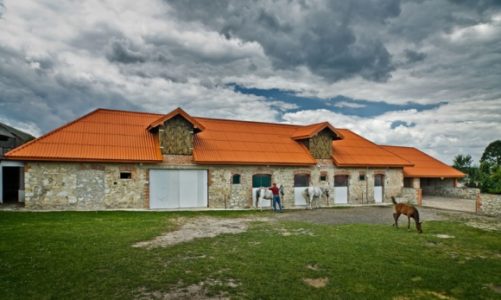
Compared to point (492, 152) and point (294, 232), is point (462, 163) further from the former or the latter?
point (294, 232)

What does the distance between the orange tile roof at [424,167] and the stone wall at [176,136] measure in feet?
62.5

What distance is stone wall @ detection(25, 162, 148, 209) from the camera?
15539 mm

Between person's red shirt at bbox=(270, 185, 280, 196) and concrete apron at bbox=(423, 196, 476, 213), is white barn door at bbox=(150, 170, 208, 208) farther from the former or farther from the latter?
concrete apron at bbox=(423, 196, 476, 213)

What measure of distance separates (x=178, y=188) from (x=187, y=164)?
59.3 inches

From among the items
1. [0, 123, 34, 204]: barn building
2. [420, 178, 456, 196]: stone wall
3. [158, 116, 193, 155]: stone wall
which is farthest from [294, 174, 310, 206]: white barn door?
[0, 123, 34, 204]: barn building

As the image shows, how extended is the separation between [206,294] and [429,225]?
12059mm

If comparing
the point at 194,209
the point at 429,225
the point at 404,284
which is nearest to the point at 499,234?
the point at 429,225

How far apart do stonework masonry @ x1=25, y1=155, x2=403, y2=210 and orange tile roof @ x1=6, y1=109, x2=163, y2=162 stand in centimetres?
48

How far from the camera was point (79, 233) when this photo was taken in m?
10.7

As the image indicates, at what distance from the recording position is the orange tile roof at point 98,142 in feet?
52.2

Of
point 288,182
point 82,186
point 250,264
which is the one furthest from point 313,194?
point 82,186

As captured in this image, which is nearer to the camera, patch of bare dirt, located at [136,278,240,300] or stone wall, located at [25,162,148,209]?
patch of bare dirt, located at [136,278,240,300]

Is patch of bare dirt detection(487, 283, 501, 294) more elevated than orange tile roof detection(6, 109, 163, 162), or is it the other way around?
orange tile roof detection(6, 109, 163, 162)

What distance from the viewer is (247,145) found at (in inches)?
864
